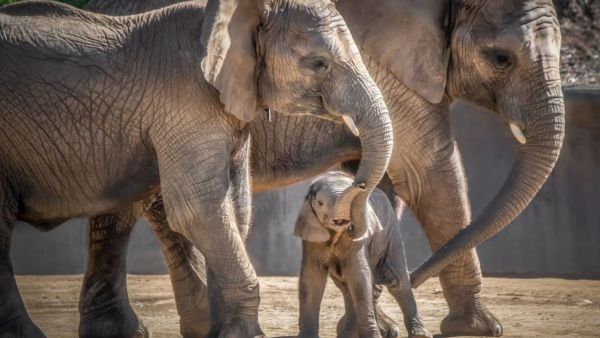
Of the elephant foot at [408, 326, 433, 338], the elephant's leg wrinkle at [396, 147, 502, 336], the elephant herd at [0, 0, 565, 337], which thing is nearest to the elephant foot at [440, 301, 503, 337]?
the elephant's leg wrinkle at [396, 147, 502, 336]

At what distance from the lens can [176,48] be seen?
27.0 feet

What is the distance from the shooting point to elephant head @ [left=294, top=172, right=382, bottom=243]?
335 inches

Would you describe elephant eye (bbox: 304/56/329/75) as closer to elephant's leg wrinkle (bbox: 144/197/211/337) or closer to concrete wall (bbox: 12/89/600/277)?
elephant's leg wrinkle (bbox: 144/197/211/337)

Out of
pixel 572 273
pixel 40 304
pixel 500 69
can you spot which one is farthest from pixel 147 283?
pixel 500 69

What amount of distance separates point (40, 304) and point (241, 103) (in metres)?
3.86

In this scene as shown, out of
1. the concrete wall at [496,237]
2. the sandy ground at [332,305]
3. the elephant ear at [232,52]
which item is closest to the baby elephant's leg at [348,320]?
the sandy ground at [332,305]

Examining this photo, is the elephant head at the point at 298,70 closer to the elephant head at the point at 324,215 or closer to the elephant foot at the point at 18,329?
the elephant head at the point at 324,215

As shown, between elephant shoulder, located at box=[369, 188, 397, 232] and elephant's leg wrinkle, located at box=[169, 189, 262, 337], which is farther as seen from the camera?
elephant shoulder, located at box=[369, 188, 397, 232]

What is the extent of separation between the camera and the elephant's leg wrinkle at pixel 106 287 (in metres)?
9.11

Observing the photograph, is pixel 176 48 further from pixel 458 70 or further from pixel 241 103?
pixel 458 70

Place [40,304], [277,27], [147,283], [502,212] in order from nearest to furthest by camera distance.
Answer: [277,27], [502,212], [40,304], [147,283]

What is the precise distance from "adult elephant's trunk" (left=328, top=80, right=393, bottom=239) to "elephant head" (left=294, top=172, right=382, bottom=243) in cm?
47

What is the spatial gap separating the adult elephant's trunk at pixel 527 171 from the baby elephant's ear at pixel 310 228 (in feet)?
2.88

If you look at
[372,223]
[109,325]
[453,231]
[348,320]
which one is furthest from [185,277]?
[453,231]
